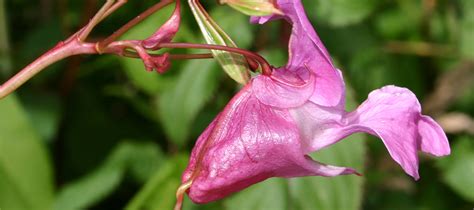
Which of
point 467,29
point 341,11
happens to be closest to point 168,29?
point 341,11

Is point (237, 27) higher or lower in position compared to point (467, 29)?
higher

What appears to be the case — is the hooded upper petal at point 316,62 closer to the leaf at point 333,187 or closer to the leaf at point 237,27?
the leaf at point 333,187

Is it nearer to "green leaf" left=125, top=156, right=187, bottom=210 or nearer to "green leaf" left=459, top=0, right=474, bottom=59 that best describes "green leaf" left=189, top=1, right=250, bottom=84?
"green leaf" left=125, top=156, right=187, bottom=210

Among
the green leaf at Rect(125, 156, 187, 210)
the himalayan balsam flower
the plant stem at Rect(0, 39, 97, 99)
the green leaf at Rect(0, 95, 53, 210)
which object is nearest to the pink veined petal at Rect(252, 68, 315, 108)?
the himalayan balsam flower

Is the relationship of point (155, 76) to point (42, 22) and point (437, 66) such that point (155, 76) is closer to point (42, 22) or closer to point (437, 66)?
point (42, 22)

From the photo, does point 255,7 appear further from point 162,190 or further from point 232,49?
point 162,190

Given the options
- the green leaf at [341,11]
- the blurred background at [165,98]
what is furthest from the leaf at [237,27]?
the green leaf at [341,11]

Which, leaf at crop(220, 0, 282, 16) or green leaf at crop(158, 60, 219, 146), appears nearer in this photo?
leaf at crop(220, 0, 282, 16)
